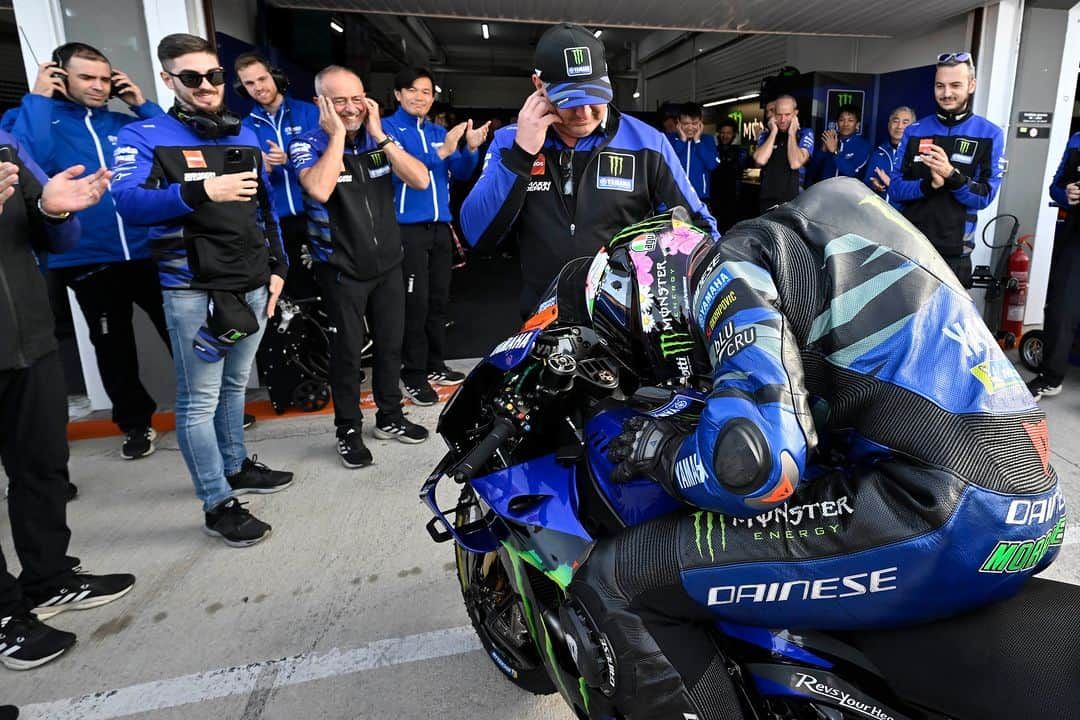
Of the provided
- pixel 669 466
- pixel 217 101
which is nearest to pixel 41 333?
pixel 217 101

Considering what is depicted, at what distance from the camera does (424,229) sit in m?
4.83

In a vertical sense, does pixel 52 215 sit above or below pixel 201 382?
above

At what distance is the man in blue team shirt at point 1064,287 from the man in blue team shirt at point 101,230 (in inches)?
215

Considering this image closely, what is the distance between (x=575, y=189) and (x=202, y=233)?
1583 mm

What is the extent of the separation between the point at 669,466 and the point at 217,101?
259 centimetres

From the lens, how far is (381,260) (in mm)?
3746

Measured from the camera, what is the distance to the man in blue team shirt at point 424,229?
471 centimetres

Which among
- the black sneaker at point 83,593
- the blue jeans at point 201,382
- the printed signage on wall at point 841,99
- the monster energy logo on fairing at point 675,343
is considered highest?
the printed signage on wall at point 841,99

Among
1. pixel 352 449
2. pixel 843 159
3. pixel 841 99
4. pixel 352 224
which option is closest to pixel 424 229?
pixel 352 224

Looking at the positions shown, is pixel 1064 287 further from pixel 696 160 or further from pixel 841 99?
pixel 841 99

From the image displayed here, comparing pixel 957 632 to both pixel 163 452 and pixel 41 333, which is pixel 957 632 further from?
pixel 163 452

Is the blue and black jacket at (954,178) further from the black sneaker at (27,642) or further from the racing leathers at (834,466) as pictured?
the black sneaker at (27,642)

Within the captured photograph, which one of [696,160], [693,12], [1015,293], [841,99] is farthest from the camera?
[841,99]

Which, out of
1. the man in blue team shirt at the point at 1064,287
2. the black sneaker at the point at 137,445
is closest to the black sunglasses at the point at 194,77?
the black sneaker at the point at 137,445
